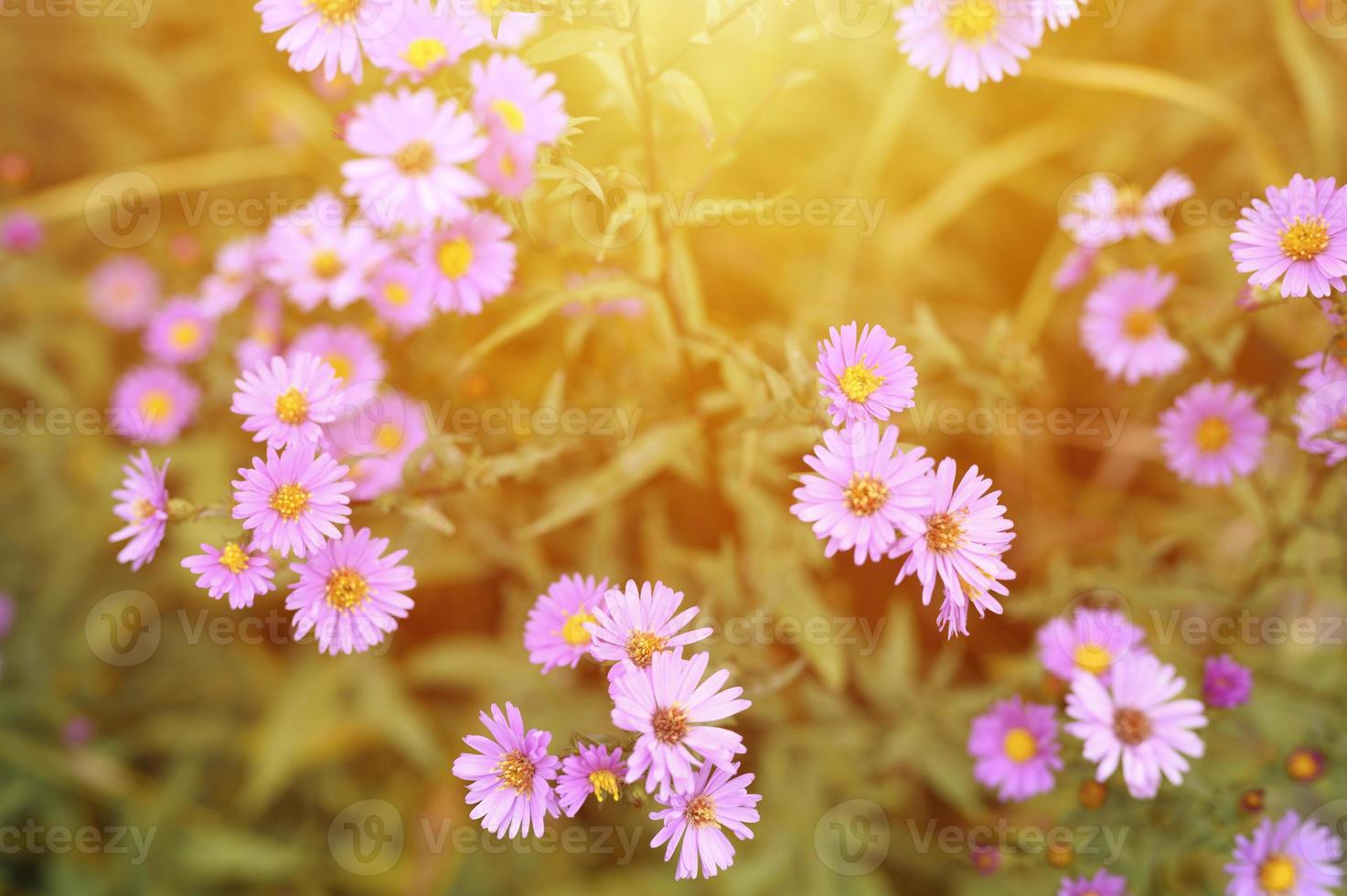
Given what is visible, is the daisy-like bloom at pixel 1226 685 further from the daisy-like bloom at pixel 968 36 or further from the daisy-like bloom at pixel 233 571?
the daisy-like bloom at pixel 233 571

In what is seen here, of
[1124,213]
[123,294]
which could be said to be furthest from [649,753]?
[123,294]

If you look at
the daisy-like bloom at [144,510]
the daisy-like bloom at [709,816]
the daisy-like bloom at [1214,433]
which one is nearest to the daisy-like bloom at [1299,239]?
the daisy-like bloom at [1214,433]

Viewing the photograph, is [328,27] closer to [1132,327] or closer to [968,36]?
[968,36]

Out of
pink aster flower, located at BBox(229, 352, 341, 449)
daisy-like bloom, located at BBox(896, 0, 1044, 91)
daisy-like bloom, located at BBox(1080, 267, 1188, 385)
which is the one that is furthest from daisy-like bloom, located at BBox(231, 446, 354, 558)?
daisy-like bloom, located at BBox(1080, 267, 1188, 385)

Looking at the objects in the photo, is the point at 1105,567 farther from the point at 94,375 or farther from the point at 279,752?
the point at 94,375

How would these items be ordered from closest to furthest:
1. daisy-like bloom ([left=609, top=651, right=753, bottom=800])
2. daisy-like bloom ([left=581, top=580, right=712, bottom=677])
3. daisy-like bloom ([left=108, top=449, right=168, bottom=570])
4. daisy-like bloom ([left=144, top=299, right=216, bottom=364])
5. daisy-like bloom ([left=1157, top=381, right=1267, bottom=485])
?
1. daisy-like bloom ([left=609, top=651, right=753, bottom=800])
2. daisy-like bloom ([left=581, top=580, right=712, bottom=677])
3. daisy-like bloom ([left=108, top=449, right=168, bottom=570])
4. daisy-like bloom ([left=1157, top=381, right=1267, bottom=485])
5. daisy-like bloom ([left=144, top=299, right=216, bottom=364])

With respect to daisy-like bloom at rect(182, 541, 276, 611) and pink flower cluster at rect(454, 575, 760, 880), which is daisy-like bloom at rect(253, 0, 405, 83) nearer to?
→ daisy-like bloom at rect(182, 541, 276, 611)
